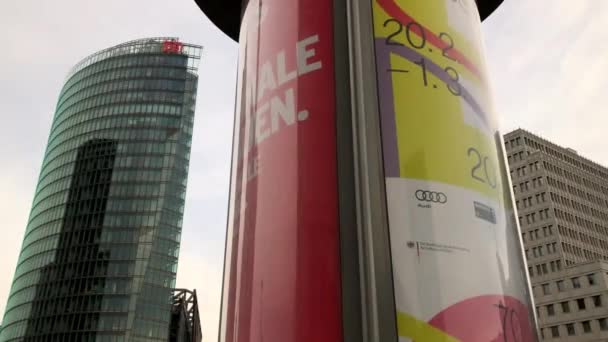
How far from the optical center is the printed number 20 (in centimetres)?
492

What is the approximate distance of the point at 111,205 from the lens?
99.4 m

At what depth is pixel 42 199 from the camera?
108312mm

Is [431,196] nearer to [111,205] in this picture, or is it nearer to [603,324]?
[603,324]

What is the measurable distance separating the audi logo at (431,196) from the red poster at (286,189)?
0.73 m

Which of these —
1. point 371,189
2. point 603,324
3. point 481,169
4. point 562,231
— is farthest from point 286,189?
point 562,231

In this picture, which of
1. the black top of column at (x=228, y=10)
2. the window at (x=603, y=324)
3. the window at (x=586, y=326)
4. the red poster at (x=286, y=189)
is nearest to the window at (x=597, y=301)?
the window at (x=603, y=324)

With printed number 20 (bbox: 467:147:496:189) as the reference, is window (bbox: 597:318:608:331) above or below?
above

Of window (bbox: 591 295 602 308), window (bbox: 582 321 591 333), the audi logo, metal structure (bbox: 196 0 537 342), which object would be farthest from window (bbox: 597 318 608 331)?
the audi logo

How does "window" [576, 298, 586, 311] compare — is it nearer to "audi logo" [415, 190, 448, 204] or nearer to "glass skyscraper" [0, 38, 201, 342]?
"glass skyscraper" [0, 38, 201, 342]

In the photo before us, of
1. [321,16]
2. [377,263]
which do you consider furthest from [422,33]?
[377,263]

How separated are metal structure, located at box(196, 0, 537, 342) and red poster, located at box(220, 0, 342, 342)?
0.04 feet

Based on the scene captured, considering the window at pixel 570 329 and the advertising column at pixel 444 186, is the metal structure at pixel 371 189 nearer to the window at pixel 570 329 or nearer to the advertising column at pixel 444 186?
the advertising column at pixel 444 186

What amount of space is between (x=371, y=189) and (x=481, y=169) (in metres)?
1.19

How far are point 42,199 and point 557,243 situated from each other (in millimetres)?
100230
